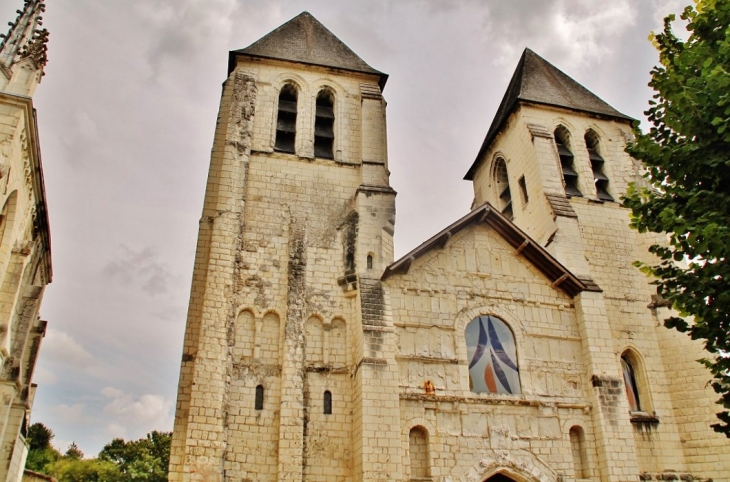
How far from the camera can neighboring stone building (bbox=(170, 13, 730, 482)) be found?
419 inches

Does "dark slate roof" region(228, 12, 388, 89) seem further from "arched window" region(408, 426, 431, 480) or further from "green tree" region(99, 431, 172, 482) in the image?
"green tree" region(99, 431, 172, 482)

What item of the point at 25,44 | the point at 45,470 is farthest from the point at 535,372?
the point at 45,470

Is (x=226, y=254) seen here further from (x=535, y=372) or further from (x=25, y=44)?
(x=535, y=372)

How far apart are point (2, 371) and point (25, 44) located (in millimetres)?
5939

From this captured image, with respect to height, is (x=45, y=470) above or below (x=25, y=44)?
below

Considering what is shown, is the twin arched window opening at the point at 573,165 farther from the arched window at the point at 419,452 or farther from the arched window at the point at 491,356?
the arched window at the point at 419,452

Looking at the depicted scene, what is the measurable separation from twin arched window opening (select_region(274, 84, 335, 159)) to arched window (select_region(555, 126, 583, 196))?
6806 mm

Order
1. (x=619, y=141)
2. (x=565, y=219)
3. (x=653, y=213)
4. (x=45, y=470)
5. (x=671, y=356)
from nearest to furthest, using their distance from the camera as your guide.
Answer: (x=653, y=213), (x=671, y=356), (x=565, y=219), (x=619, y=141), (x=45, y=470)

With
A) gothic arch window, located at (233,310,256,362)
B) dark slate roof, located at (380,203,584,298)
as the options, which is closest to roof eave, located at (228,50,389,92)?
dark slate roof, located at (380,203,584,298)

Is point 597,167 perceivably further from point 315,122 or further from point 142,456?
point 142,456

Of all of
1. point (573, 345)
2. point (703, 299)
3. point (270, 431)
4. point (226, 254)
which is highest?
point (226, 254)

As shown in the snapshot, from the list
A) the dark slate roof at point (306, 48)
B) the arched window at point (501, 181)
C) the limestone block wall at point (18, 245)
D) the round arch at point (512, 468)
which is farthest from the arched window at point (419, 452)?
the dark slate roof at point (306, 48)

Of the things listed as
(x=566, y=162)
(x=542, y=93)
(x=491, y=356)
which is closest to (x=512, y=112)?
(x=542, y=93)

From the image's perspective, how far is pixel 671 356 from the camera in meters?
13.9
